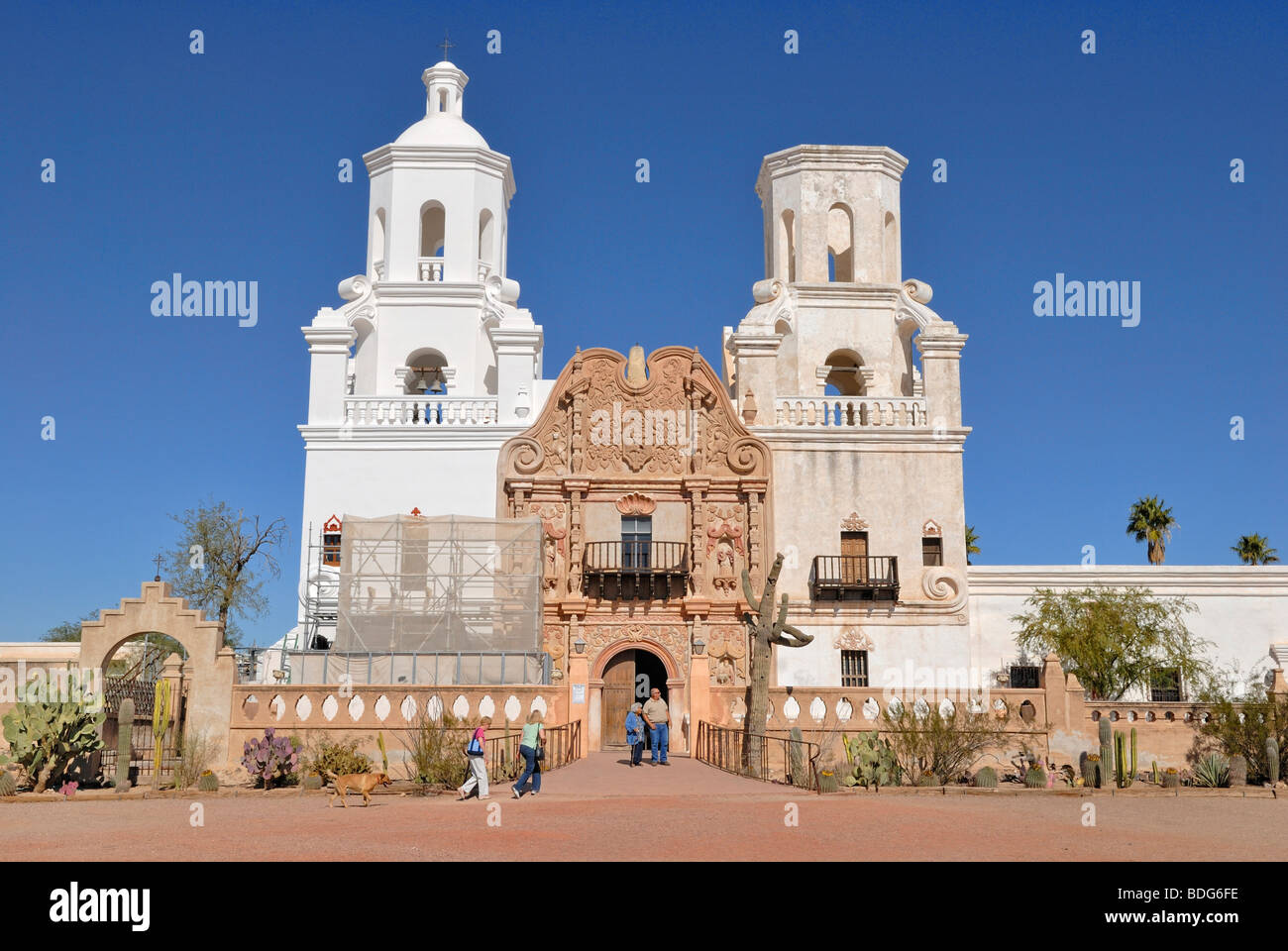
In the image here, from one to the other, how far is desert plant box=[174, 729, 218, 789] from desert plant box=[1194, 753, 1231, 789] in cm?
1852

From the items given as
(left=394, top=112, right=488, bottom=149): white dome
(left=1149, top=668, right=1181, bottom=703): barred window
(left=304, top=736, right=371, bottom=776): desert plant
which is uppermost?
(left=394, top=112, right=488, bottom=149): white dome

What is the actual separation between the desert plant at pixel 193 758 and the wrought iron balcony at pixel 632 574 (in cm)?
1008

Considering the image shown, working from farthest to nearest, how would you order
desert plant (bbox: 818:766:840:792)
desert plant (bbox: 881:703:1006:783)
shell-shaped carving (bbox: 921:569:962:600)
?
shell-shaped carving (bbox: 921:569:962:600) < desert plant (bbox: 881:703:1006:783) < desert plant (bbox: 818:766:840:792)

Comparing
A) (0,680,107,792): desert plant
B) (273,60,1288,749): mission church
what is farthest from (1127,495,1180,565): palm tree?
(0,680,107,792): desert plant

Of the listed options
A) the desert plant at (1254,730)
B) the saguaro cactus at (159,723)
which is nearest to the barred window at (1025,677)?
the desert plant at (1254,730)

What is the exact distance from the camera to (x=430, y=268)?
35.0 metres

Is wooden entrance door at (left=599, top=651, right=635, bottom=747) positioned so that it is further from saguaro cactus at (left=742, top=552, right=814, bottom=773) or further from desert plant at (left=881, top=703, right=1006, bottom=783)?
desert plant at (left=881, top=703, right=1006, bottom=783)

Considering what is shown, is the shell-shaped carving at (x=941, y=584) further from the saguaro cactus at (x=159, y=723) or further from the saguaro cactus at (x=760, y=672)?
the saguaro cactus at (x=159, y=723)

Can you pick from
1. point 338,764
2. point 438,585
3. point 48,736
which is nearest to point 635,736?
point 338,764

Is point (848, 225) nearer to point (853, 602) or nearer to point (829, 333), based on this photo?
point (829, 333)

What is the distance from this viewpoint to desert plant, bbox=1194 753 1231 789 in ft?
74.2

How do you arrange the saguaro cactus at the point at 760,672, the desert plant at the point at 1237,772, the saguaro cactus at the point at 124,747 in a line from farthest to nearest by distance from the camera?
the saguaro cactus at the point at 760,672 → the desert plant at the point at 1237,772 → the saguaro cactus at the point at 124,747

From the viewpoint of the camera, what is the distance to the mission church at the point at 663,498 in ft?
99.9

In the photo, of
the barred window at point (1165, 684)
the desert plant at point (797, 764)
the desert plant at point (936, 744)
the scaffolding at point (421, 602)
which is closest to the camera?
the desert plant at point (797, 764)
